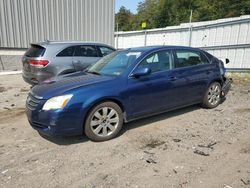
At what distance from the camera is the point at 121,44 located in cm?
2084

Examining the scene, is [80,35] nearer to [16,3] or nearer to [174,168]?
[16,3]

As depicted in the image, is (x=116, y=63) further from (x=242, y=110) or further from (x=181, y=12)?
(x=181, y=12)

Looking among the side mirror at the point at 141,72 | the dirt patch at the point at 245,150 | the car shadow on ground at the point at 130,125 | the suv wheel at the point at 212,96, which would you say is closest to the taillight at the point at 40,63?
the car shadow on ground at the point at 130,125

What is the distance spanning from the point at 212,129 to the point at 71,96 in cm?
274

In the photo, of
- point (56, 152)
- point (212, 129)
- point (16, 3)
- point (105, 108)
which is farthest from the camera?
point (16, 3)

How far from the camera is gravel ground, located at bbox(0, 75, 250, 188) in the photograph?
3.15 metres

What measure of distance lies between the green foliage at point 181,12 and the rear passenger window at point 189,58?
103 ft

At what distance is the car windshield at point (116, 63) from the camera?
4.68 meters

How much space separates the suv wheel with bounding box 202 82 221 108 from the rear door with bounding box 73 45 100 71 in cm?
384

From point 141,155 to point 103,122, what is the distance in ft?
2.92

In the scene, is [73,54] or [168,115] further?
[73,54]

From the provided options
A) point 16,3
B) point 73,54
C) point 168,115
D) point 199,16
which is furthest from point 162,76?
point 199,16

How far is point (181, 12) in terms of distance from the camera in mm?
48688

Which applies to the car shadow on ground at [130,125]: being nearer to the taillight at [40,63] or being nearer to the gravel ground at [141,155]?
the gravel ground at [141,155]
